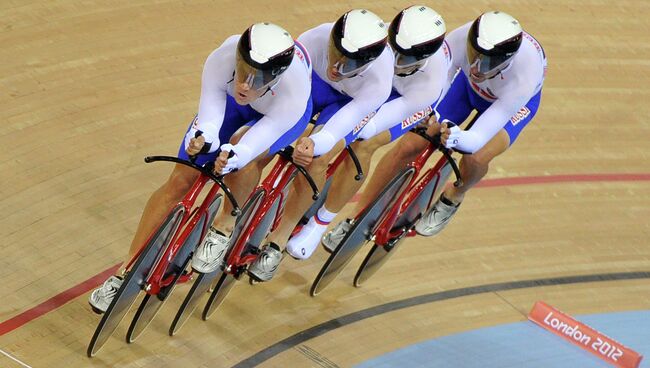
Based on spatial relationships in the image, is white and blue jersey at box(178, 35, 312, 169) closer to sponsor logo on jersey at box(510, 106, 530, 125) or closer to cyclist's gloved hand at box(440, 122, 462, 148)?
cyclist's gloved hand at box(440, 122, 462, 148)

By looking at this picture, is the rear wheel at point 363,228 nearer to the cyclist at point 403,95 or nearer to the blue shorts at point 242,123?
the cyclist at point 403,95

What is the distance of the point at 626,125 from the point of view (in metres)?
8.55


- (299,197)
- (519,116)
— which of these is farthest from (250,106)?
(519,116)

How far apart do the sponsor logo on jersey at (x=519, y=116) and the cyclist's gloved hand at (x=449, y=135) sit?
61 centimetres

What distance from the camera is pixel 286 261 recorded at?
6.27 m

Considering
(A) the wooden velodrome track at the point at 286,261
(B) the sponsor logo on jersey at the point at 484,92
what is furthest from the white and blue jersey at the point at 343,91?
(A) the wooden velodrome track at the point at 286,261

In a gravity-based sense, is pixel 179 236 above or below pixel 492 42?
below

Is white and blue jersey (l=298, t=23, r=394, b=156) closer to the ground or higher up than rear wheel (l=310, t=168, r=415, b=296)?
higher up

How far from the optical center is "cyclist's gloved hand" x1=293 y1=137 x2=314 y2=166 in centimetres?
505

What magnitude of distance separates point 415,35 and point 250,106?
83 centimetres

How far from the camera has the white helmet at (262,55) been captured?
461 cm

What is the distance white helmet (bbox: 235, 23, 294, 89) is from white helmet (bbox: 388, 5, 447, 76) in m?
0.79

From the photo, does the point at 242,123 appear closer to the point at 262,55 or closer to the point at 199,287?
the point at 262,55

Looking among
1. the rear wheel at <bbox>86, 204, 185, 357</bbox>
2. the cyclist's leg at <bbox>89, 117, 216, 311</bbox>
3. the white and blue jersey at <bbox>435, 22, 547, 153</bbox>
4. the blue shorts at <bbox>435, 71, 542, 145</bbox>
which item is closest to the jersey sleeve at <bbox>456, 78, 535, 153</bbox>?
the white and blue jersey at <bbox>435, 22, 547, 153</bbox>
